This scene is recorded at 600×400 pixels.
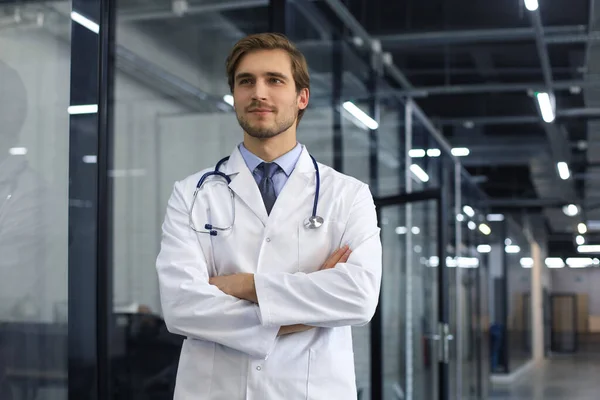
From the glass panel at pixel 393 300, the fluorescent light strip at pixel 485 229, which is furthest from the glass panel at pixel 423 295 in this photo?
the fluorescent light strip at pixel 485 229

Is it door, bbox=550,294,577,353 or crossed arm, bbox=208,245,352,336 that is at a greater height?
crossed arm, bbox=208,245,352,336

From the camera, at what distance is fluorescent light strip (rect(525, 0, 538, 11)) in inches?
232

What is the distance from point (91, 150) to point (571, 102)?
5469 millimetres

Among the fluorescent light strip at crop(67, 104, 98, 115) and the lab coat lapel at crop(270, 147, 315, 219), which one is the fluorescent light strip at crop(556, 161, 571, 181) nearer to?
the fluorescent light strip at crop(67, 104, 98, 115)

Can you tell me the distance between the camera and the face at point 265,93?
1.94 meters

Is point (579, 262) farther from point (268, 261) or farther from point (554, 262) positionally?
point (268, 261)

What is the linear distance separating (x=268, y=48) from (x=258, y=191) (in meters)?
0.30

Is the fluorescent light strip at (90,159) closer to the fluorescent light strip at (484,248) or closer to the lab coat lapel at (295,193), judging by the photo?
the lab coat lapel at (295,193)

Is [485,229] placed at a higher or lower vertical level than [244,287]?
higher

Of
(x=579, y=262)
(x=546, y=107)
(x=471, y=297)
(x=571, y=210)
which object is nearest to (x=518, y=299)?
(x=579, y=262)

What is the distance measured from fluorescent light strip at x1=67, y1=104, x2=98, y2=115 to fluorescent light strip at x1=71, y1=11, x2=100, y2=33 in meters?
0.29

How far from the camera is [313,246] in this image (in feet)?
6.44

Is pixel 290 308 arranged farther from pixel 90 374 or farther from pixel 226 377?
pixel 90 374

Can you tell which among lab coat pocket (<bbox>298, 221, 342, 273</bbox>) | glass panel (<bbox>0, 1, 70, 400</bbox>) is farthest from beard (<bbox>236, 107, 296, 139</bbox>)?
glass panel (<bbox>0, 1, 70, 400</bbox>)
